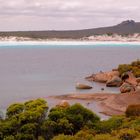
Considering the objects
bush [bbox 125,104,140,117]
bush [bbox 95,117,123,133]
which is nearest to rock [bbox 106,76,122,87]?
bush [bbox 125,104,140,117]

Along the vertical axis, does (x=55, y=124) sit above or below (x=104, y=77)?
above

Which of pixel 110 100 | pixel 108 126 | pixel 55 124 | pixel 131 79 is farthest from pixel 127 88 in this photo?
pixel 55 124

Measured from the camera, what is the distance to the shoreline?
54616mm

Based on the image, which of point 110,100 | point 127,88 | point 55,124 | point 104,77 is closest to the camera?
point 55,124

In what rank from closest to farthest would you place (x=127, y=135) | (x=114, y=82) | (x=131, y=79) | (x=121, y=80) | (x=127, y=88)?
(x=127, y=135)
(x=127, y=88)
(x=131, y=79)
(x=114, y=82)
(x=121, y=80)

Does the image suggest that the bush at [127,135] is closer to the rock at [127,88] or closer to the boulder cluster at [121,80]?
the boulder cluster at [121,80]

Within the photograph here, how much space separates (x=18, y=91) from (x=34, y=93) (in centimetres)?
420

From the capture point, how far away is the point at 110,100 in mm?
61656

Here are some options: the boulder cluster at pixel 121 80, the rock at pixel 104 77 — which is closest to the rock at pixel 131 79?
the boulder cluster at pixel 121 80

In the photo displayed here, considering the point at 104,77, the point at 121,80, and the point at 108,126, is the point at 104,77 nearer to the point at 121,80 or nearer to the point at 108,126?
the point at 121,80

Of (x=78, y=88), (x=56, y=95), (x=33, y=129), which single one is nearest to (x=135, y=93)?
(x=56, y=95)

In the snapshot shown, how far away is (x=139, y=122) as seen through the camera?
31.8 meters

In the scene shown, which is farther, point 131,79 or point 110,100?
point 131,79

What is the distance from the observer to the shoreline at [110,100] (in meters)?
54.6
